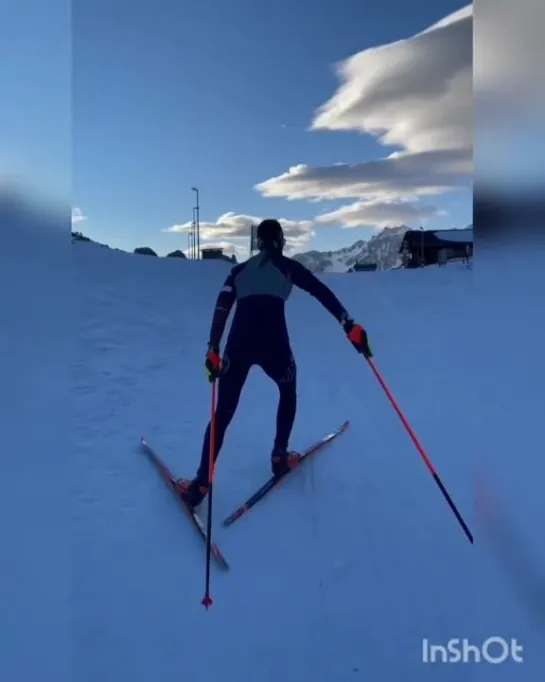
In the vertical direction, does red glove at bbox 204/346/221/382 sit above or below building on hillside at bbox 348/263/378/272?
below

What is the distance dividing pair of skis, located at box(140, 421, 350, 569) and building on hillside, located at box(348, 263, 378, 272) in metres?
0.68

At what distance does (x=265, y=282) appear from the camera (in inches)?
80.4

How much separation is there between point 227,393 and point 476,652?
43.4 inches

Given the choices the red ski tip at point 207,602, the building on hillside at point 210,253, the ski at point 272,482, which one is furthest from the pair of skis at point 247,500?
the building on hillside at point 210,253

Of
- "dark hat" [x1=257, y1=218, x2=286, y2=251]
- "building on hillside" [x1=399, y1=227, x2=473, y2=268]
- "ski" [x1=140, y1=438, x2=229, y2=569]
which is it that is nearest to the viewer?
"ski" [x1=140, y1=438, x2=229, y2=569]

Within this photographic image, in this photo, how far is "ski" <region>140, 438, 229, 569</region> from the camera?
1839 mm

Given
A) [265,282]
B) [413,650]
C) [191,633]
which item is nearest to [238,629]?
[191,633]

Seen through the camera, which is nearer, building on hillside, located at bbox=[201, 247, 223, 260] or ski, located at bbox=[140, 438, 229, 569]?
ski, located at bbox=[140, 438, 229, 569]

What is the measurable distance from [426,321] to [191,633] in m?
1.80

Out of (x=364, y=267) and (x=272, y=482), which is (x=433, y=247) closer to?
(x=364, y=267)

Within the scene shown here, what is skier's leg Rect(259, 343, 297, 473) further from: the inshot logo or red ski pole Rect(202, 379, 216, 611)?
the inshot logo

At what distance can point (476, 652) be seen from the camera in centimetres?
162

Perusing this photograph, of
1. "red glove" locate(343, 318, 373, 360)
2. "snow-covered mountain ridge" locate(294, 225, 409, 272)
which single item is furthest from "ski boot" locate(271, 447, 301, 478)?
"snow-covered mountain ridge" locate(294, 225, 409, 272)

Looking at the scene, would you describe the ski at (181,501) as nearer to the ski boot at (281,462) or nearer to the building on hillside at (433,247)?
the ski boot at (281,462)
